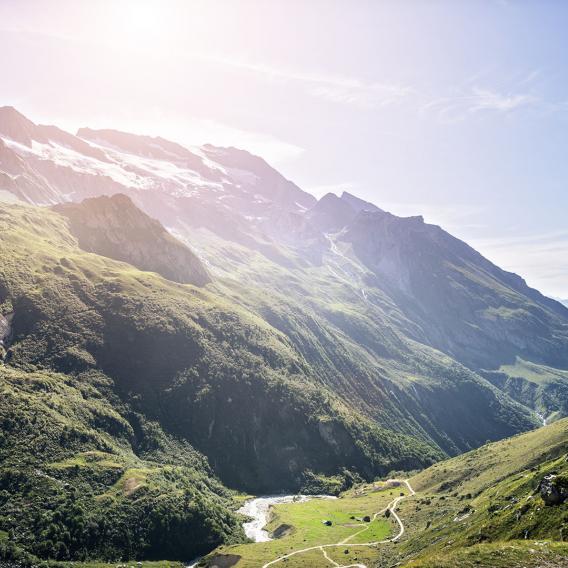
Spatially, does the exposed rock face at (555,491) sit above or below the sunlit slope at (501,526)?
above

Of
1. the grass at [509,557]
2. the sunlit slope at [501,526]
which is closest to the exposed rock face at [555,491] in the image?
the sunlit slope at [501,526]

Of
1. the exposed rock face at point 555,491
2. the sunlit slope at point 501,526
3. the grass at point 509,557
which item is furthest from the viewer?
the exposed rock face at point 555,491

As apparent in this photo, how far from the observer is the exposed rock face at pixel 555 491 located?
99000 millimetres

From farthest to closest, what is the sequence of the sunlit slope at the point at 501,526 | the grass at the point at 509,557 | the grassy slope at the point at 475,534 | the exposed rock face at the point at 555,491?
the exposed rock face at the point at 555,491, the grassy slope at the point at 475,534, the sunlit slope at the point at 501,526, the grass at the point at 509,557

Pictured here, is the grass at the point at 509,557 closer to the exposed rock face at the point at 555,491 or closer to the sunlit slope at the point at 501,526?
the sunlit slope at the point at 501,526

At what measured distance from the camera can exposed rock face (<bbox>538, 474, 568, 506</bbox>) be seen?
325 feet

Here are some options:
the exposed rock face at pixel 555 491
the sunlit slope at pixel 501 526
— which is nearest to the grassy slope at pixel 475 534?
the sunlit slope at pixel 501 526

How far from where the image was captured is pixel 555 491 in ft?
327

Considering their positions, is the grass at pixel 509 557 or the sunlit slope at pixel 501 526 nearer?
the grass at pixel 509 557

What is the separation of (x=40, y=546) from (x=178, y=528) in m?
50.1

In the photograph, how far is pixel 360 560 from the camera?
15425 centimetres

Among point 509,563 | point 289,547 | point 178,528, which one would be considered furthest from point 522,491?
point 178,528

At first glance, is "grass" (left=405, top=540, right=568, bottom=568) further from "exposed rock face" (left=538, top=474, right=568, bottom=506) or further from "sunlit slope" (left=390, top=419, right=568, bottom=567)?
"exposed rock face" (left=538, top=474, right=568, bottom=506)

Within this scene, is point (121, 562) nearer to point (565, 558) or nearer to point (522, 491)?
point (522, 491)
